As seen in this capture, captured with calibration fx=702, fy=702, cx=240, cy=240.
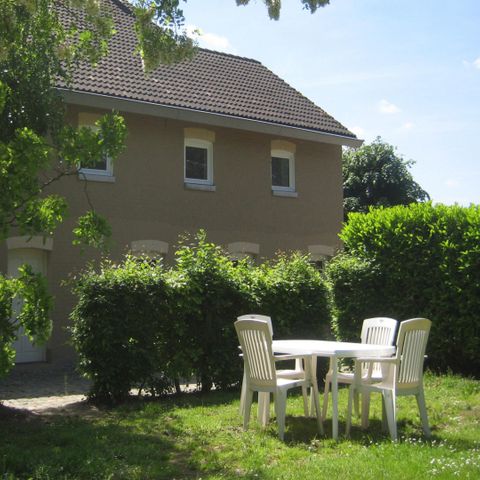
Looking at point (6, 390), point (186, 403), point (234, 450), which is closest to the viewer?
point (234, 450)

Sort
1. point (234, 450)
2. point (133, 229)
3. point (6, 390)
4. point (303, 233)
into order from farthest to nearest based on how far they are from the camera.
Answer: point (303, 233) → point (133, 229) → point (6, 390) → point (234, 450)

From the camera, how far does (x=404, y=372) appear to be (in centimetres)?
749

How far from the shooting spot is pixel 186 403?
9.64 m

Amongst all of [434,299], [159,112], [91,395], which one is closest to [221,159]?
[159,112]

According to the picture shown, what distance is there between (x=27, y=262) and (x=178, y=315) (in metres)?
5.27

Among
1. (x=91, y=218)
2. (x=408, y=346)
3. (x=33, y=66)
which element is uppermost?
(x=33, y=66)

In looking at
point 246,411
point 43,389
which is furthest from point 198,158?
point 246,411

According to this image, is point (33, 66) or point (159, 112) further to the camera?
point (159, 112)

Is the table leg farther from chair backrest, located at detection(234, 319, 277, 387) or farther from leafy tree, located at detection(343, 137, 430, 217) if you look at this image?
leafy tree, located at detection(343, 137, 430, 217)

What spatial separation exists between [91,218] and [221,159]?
1017cm

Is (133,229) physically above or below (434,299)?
above

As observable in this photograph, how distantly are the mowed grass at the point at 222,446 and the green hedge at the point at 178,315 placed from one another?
734 mm

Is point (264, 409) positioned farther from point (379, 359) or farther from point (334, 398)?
point (379, 359)

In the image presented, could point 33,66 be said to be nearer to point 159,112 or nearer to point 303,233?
point 159,112
